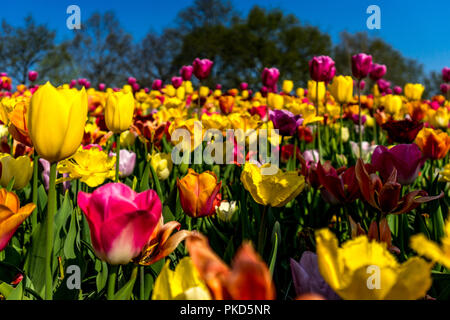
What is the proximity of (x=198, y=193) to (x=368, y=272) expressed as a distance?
625 millimetres

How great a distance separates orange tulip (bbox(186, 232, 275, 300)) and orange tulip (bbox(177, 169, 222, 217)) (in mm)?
621

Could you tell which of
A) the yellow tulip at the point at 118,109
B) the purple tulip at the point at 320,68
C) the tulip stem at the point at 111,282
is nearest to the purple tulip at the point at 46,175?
the yellow tulip at the point at 118,109

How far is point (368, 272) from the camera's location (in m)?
0.40

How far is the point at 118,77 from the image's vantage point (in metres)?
27.8

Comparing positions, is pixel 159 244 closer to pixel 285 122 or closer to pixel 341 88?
pixel 285 122

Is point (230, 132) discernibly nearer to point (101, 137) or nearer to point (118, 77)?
point (101, 137)

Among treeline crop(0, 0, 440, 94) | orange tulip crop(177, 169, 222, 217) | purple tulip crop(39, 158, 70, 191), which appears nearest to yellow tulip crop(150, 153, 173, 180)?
purple tulip crop(39, 158, 70, 191)

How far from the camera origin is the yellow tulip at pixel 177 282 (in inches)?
16.2

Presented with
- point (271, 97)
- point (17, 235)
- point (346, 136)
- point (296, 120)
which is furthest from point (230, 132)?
point (346, 136)

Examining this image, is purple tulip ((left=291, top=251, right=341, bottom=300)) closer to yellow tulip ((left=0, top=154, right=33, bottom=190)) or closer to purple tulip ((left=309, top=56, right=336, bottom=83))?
yellow tulip ((left=0, top=154, right=33, bottom=190))

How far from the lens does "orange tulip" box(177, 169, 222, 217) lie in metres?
0.97

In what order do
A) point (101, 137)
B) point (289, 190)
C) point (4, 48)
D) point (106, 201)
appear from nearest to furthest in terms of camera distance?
point (106, 201)
point (289, 190)
point (101, 137)
point (4, 48)

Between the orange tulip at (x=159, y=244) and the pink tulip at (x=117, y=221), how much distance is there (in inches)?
2.6
